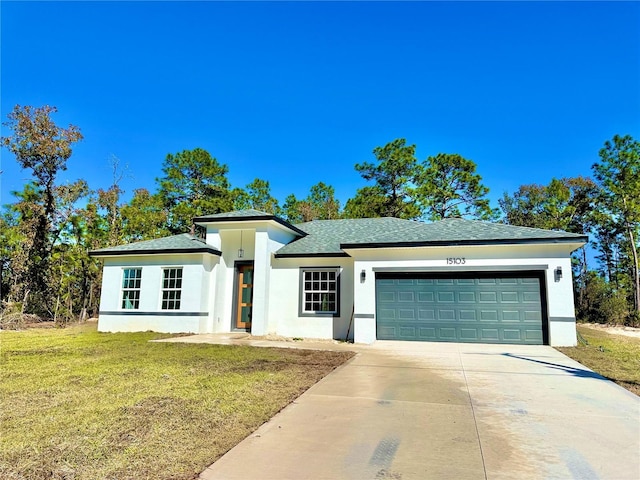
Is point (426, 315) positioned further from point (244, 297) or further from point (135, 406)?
point (135, 406)

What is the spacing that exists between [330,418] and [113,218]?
81.4 ft

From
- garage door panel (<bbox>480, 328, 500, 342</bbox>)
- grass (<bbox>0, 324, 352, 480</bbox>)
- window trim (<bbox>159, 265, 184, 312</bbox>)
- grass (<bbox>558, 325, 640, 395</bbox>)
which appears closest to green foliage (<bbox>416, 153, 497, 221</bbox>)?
garage door panel (<bbox>480, 328, 500, 342</bbox>)

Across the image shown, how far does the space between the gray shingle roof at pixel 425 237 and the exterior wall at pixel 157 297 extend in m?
3.38

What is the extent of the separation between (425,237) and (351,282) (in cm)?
327

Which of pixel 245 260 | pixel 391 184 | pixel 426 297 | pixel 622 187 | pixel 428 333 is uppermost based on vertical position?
pixel 391 184

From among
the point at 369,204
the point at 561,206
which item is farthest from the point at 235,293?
the point at 561,206

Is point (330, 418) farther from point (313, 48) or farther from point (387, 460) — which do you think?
point (313, 48)

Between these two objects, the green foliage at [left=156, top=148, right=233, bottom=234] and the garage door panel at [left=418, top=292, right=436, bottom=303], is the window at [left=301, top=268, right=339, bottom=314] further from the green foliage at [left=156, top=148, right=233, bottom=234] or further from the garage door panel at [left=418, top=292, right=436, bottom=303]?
the green foliage at [left=156, top=148, right=233, bottom=234]

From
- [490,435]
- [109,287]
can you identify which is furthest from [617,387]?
[109,287]

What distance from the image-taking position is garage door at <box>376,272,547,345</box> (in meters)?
11.6

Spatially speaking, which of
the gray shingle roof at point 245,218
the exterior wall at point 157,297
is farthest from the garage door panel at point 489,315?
the exterior wall at point 157,297

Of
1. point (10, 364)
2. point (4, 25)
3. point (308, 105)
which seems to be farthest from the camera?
point (308, 105)

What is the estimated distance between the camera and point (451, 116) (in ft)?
68.1

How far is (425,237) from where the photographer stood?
12602mm
